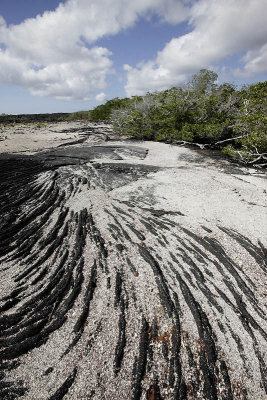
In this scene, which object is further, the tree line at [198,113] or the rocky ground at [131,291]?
the tree line at [198,113]

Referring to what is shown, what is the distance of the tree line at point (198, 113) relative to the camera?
13.3m

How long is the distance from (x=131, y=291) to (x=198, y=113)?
1487 cm

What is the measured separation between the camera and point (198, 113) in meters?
15.4

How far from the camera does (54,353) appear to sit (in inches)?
106

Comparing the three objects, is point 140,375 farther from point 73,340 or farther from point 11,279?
point 11,279

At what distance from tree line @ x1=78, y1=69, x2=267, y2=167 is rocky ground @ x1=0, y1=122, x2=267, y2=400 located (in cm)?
802

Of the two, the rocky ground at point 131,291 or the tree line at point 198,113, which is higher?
the tree line at point 198,113

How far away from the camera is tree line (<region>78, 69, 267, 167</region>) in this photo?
43.6ft

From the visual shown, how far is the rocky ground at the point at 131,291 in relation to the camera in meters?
2.53

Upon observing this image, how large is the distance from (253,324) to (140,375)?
1.81 m

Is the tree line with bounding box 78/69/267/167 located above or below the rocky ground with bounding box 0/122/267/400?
above

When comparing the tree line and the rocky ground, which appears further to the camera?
the tree line

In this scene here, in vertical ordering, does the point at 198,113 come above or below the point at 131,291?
above

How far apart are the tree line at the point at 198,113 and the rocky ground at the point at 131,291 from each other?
8022 millimetres
